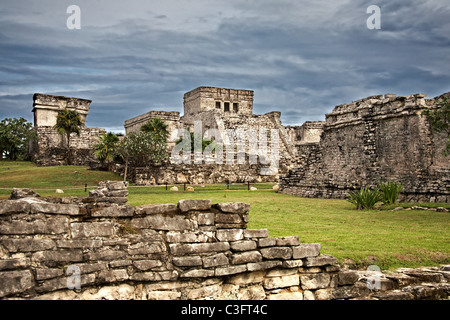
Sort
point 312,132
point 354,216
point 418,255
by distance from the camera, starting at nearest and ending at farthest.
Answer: point 418,255, point 354,216, point 312,132

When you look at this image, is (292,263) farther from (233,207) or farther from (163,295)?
(163,295)

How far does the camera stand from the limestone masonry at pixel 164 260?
5246mm

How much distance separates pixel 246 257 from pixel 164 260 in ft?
3.96

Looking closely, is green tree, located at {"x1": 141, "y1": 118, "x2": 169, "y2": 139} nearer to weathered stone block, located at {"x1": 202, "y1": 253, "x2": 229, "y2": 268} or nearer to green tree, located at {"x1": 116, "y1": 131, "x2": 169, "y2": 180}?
green tree, located at {"x1": 116, "y1": 131, "x2": 169, "y2": 180}

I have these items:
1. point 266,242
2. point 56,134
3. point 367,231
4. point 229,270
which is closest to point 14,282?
point 229,270

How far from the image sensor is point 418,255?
7559 millimetres

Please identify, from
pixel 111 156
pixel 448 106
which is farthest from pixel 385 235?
pixel 111 156

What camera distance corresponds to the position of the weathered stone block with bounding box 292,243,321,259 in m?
6.55

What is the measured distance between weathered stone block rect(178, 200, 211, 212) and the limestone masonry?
0.01m

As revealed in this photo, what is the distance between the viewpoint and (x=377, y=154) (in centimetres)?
1797

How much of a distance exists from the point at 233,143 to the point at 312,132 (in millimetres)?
12593

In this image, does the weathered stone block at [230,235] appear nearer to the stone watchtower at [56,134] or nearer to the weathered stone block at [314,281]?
the weathered stone block at [314,281]

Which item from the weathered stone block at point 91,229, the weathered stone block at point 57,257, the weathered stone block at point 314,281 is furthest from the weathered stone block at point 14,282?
the weathered stone block at point 314,281
